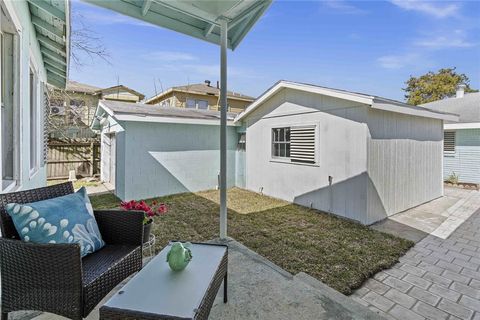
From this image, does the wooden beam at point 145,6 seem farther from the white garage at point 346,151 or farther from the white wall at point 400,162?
the white wall at point 400,162

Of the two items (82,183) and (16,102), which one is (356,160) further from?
(82,183)

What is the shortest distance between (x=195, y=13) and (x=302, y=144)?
4.30m

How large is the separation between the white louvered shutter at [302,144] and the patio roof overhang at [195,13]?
11.0 feet

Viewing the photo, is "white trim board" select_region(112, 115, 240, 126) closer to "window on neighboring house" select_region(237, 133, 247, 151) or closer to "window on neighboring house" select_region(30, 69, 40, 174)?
"window on neighboring house" select_region(237, 133, 247, 151)

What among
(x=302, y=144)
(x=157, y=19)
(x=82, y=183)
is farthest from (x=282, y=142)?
(x=82, y=183)

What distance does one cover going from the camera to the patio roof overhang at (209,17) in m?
3.16

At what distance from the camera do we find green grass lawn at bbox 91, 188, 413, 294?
11.2 feet

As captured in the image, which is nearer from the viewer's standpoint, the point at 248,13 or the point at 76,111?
the point at 248,13

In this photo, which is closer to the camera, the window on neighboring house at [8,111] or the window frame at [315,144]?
the window on neighboring house at [8,111]

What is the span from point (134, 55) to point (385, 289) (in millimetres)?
15728

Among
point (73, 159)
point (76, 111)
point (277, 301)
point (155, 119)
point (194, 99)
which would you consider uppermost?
point (194, 99)

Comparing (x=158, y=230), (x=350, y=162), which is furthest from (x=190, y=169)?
(x=350, y=162)

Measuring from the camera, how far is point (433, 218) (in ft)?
18.6

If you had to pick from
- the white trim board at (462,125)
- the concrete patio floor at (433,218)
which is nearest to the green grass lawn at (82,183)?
the concrete patio floor at (433,218)
